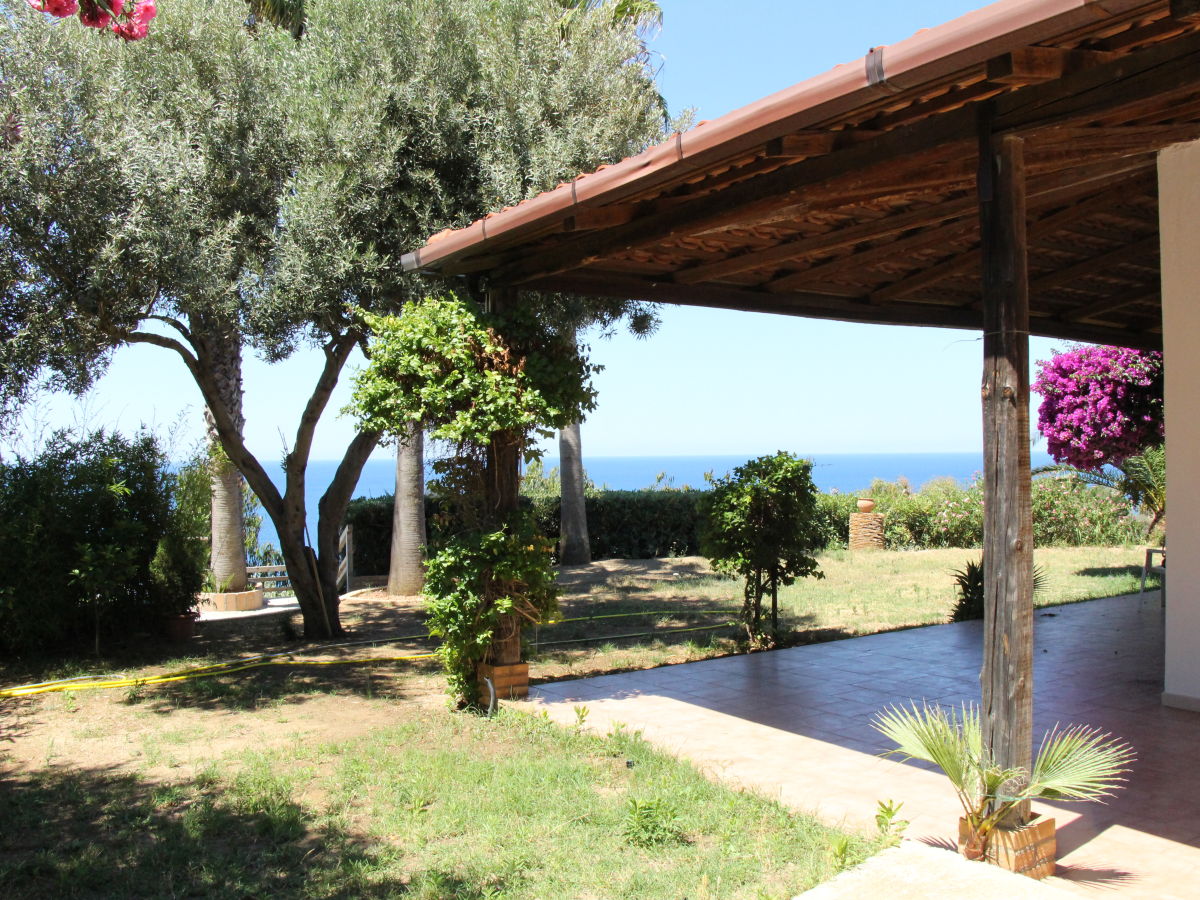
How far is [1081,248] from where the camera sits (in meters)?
7.32

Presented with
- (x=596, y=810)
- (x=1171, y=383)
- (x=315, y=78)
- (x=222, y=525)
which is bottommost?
(x=596, y=810)

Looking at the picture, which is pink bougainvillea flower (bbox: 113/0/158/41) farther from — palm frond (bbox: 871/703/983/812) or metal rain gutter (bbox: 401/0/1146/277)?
palm frond (bbox: 871/703/983/812)

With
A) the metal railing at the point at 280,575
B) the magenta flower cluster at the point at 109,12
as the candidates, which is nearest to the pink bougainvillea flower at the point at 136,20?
the magenta flower cluster at the point at 109,12

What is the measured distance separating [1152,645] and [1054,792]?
5175mm

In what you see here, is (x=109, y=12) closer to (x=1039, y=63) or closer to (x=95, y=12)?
(x=95, y=12)

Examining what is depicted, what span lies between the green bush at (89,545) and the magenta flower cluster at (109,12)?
6.92 m

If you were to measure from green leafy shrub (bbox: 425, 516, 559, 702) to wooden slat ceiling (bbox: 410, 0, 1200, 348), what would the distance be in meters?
1.79

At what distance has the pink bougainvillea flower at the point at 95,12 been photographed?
258cm

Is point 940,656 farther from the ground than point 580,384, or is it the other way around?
point 580,384

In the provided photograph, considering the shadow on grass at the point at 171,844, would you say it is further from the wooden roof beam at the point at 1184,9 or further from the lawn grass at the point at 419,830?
the wooden roof beam at the point at 1184,9

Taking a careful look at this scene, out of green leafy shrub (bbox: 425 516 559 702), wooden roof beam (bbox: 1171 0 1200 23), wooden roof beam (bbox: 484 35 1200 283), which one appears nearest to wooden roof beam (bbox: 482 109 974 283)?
wooden roof beam (bbox: 484 35 1200 283)

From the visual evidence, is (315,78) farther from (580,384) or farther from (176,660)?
(176,660)

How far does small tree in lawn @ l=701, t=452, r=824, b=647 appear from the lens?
8.45 metres

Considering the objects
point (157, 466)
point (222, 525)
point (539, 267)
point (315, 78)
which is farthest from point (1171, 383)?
point (222, 525)
